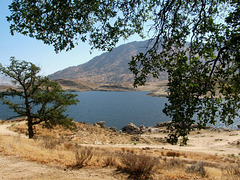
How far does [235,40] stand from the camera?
14.0 feet

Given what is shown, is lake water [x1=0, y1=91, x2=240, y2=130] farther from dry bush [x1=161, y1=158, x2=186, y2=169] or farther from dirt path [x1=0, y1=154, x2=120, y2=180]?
dirt path [x1=0, y1=154, x2=120, y2=180]

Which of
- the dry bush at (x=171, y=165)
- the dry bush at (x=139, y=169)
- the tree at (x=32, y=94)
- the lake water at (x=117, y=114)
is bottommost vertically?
the lake water at (x=117, y=114)

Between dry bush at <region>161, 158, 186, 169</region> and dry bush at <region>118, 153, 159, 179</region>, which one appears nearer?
dry bush at <region>118, 153, 159, 179</region>

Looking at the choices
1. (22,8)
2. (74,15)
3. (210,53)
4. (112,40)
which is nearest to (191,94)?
(210,53)

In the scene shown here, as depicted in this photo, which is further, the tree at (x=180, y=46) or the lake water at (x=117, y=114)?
the lake water at (x=117, y=114)

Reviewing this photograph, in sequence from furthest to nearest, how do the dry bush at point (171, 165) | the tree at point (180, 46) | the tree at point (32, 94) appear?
the tree at point (32, 94), the dry bush at point (171, 165), the tree at point (180, 46)

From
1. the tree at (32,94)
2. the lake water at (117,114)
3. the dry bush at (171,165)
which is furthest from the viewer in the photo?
the lake water at (117,114)

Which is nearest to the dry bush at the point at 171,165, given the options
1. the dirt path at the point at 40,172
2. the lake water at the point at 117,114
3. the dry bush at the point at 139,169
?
the dry bush at the point at 139,169

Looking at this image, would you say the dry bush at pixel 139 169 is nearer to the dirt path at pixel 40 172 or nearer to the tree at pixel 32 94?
the dirt path at pixel 40 172

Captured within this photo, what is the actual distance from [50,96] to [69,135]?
9.52 m

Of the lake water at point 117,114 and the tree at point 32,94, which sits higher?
the tree at point 32,94

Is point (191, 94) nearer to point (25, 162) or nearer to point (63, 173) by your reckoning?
point (63, 173)

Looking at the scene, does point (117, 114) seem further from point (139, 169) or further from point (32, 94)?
point (139, 169)

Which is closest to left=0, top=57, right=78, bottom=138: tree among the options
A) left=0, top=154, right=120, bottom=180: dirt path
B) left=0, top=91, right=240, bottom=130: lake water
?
left=0, top=91, right=240, bottom=130: lake water
